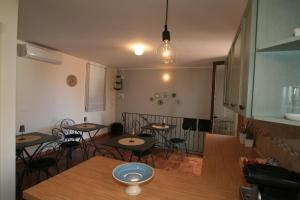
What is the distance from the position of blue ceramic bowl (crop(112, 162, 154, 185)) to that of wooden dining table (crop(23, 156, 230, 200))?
3.1 inches

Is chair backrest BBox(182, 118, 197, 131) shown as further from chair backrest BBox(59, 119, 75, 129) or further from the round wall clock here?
the round wall clock

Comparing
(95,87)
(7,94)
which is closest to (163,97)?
(95,87)

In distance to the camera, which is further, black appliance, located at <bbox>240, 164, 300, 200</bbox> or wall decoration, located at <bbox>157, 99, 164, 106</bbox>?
wall decoration, located at <bbox>157, 99, 164, 106</bbox>

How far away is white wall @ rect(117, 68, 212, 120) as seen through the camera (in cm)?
539

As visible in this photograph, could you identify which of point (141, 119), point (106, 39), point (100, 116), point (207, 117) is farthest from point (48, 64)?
point (207, 117)

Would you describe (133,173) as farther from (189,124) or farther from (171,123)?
(171,123)

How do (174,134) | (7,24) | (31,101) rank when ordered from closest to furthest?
(7,24), (31,101), (174,134)

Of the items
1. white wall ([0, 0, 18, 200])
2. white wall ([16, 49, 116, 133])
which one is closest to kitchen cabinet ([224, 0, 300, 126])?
white wall ([0, 0, 18, 200])

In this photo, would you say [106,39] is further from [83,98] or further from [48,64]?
[83,98]

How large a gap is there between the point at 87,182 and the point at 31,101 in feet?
10.7

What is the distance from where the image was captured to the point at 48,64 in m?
4.00

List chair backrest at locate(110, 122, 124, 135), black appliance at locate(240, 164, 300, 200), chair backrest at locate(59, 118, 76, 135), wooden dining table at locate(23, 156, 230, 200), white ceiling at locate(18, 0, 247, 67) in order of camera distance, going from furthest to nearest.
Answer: chair backrest at locate(110, 122, 124, 135), chair backrest at locate(59, 118, 76, 135), white ceiling at locate(18, 0, 247, 67), wooden dining table at locate(23, 156, 230, 200), black appliance at locate(240, 164, 300, 200)

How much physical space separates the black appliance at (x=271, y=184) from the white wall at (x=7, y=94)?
71.7 inches

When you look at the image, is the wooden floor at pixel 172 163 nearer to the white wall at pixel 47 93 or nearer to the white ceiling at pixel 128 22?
the white wall at pixel 47 93
